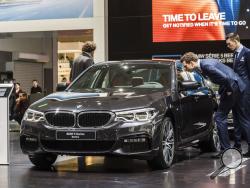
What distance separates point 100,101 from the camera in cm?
824

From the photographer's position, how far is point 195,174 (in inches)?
321

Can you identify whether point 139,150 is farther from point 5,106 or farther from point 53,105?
point 5,106

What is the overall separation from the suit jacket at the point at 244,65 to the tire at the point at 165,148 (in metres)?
1.95

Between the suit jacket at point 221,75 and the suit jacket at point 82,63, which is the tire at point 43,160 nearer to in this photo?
the suit jacket at point 82,63

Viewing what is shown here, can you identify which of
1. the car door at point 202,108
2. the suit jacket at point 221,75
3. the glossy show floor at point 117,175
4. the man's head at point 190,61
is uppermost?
the man's head at point 190,61

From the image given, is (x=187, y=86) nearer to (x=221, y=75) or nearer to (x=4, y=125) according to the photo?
(x=221, y=75)

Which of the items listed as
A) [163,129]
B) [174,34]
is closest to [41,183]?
[163,129]

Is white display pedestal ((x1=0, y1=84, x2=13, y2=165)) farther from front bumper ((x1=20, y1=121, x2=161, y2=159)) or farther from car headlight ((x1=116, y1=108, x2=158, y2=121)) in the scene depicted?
car headlight ((x1=116, y1=108, x2=158, y2=121))

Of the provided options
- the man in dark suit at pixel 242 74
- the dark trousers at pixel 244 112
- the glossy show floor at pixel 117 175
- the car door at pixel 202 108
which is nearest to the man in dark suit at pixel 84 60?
Answer: the glossy show floor at pixel 117 175

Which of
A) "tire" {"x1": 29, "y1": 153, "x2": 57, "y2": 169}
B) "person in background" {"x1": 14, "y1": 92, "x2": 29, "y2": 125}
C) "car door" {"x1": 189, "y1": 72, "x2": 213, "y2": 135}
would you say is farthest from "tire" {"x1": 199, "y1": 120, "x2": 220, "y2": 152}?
"person in background" {"x1": 14, "y1": 92, "x2": 29, "y2": 125}

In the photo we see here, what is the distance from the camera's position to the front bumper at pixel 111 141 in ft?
26.0

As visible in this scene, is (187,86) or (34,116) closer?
(34,116)

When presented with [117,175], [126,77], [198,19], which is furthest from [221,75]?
[198,19]

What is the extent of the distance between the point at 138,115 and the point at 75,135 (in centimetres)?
89
